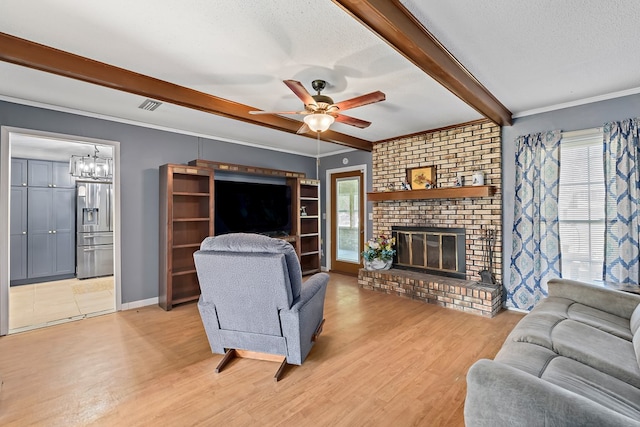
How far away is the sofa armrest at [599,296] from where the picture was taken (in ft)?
6.96

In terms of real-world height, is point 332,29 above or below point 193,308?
above

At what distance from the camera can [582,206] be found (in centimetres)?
333

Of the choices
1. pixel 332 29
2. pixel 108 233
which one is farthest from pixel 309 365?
pixel 108 233

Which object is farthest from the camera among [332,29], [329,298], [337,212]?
[337,212]

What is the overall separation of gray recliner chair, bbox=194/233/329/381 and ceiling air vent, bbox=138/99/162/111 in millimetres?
1895

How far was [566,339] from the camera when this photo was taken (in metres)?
1.71

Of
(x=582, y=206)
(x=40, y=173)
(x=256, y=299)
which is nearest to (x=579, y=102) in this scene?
(x=582, y=206)

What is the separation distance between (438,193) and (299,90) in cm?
270

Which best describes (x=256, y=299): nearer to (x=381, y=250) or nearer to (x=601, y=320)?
(x=601, y=320)

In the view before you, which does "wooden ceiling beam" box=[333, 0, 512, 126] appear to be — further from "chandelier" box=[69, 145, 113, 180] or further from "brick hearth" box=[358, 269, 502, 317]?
"chandelier" box=[69, 145, 113, 180]

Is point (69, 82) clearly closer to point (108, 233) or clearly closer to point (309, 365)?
point (309, 365)

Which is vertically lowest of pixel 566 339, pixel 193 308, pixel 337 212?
pixel 193 308

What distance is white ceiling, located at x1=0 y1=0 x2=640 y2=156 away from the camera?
1810mm

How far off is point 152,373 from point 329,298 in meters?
2.46
